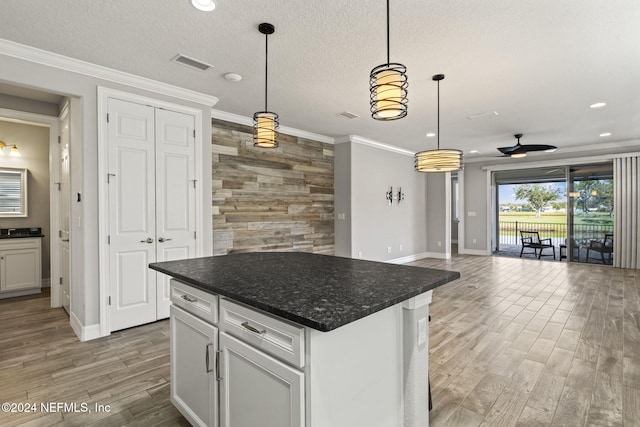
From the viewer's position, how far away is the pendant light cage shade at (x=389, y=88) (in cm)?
182

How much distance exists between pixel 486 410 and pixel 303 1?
2.97 metres

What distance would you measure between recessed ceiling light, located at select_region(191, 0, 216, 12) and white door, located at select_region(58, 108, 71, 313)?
Answer: 2.46 meters

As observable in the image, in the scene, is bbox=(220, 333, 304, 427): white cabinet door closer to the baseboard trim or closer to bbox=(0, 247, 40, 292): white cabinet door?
bbox=(0, 247, 40, 292): white cabinet door

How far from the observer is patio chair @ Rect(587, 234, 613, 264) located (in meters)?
7.19

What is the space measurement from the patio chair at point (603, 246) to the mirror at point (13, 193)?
11.3 m

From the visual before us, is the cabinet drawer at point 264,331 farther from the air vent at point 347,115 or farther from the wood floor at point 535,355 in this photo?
the air vent at point 347,115

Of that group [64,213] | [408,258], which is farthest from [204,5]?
[408,258]

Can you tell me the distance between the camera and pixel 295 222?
5.64 meters

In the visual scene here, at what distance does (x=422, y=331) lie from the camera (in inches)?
64.8

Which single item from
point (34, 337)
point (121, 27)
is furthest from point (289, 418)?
point (34, 337)

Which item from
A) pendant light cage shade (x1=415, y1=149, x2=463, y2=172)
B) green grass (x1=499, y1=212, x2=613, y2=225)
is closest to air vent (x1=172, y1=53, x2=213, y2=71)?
pendant light cage shade (x1=415, y1=149, x2=463, y2=172)

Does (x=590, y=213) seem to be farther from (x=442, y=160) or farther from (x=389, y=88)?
(x=389, y=88)

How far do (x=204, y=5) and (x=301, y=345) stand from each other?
232 centimetres

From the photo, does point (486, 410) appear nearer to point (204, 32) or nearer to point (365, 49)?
point (365, 49)
